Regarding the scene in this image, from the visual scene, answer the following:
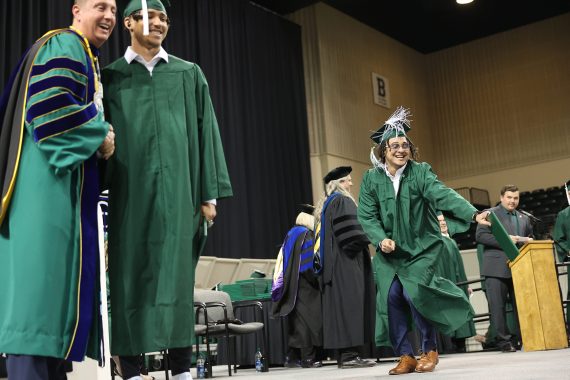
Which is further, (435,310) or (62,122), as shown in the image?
(435,310)

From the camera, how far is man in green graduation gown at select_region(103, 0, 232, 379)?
268 centimetres

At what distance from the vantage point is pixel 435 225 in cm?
509

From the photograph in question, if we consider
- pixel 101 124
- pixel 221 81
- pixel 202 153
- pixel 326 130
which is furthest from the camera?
pixel 326 130

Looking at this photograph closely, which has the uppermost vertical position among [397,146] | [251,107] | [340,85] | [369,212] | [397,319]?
[340,85]

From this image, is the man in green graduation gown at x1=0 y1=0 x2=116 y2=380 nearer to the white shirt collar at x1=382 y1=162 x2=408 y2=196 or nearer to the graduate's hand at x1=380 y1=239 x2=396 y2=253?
the graduate's hand at x1=380 y1=239 x2=396 y2=253

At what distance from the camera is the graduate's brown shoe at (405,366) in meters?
4.86

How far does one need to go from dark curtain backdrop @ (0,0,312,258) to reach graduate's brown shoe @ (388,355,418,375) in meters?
8.47

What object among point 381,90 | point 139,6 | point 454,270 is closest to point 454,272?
point 454,270

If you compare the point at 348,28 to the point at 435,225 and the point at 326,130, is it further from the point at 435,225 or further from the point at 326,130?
the point at 435,225

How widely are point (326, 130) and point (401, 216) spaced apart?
11460mm

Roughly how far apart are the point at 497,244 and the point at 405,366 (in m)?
3.37

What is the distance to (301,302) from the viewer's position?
7812 millimetres

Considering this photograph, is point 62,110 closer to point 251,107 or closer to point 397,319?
point 397,319

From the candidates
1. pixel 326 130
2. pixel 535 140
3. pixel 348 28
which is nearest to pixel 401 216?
pixel 326 130
